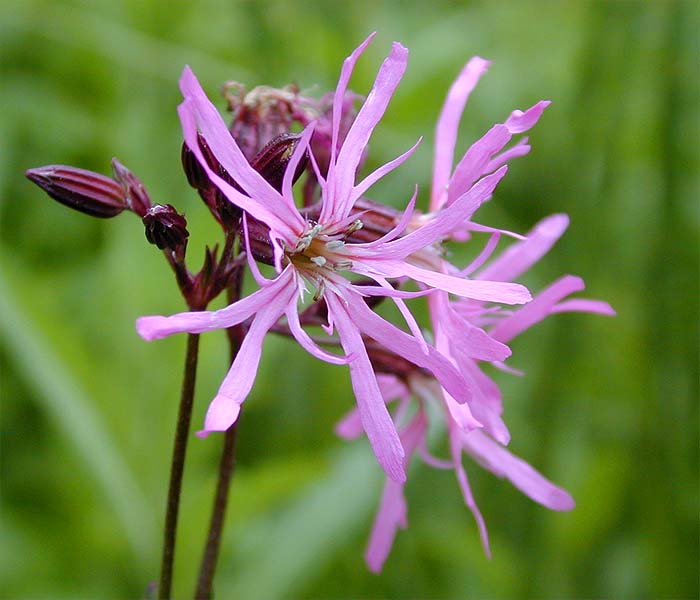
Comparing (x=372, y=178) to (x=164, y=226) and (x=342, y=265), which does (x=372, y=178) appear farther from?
(x=164, y=226)

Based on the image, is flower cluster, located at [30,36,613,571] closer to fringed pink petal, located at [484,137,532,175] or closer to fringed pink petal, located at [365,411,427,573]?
fringed pink petal, located at [484,137,532,175]

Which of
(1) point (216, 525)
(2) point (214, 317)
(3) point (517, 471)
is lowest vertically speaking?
(1) point (216, 525)

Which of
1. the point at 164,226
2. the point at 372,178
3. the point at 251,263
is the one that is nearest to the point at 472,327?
the point at 372,178

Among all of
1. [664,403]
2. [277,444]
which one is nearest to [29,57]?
[277,444]

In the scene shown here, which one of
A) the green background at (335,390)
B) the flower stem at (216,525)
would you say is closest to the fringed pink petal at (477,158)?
the flower stem at (216,525)

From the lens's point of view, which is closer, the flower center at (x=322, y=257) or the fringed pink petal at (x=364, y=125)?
the fringed pink petal at (x=364, y=125)

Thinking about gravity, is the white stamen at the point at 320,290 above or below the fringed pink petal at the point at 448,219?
below

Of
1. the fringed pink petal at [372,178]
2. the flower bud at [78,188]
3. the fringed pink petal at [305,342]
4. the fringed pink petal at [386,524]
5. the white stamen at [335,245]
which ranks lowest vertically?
the fringed pink petal at [386,524]

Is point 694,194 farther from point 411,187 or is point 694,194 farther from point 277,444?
point 277,444

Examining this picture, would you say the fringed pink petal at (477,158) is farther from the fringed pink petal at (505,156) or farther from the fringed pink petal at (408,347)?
the fringed pink petal at (408,347)
